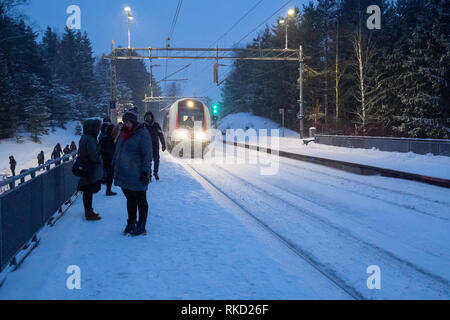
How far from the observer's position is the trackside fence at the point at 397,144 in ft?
49.3

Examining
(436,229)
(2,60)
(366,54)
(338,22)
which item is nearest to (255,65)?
(338,22)

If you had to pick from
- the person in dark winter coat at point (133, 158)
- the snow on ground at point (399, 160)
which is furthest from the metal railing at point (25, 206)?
the snow on ground at point (399, 160)

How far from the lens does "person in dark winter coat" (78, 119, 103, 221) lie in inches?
241

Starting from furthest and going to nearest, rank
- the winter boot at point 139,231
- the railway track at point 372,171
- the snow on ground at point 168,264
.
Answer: the railway track at point 372,171 < the winter boot at point 139,231 < the snow on ground at point 168,264

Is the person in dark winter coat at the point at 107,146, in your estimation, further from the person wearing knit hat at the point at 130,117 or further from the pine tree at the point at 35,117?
the pine tree at the point at 35,117

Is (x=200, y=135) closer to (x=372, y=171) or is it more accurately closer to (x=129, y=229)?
(x=372, y=171)

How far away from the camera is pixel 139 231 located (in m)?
5.54

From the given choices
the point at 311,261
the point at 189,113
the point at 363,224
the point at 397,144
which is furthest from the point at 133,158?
the point at 189,113

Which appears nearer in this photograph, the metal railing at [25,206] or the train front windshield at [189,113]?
the metal railing at [25,206]

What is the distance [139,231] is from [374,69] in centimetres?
3216

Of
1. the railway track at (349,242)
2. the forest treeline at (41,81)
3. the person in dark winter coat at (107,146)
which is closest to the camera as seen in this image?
the railway track at (349,242)

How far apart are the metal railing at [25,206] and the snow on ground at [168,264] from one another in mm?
293

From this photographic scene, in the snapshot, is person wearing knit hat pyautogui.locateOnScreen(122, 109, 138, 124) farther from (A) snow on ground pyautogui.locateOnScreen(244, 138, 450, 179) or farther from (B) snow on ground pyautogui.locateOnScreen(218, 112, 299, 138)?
(B) snow on ground pyautogui.locateOnScreen(218, 112, 299, 138)
